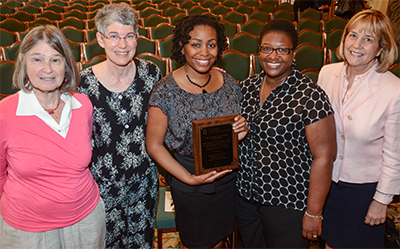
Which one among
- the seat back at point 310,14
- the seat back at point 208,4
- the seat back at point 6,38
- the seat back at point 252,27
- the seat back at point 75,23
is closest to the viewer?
the seat back at point 6,38

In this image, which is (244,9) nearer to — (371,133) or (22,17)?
(22,17)

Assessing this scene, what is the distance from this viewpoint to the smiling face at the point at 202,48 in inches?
73.4

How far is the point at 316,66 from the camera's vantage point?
15.0ft

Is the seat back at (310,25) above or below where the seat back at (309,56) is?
above

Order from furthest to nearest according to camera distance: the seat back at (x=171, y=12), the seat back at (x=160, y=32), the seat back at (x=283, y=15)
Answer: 1. the seat back at (x=171, y=12)
2. the seat back at (x=283, y=15)
3. the seat back at (x=160, y=32)

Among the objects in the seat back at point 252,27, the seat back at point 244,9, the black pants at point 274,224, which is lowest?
the black pants at point 274,224

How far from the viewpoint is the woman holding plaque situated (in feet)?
6.18

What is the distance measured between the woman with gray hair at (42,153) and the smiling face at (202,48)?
643mm

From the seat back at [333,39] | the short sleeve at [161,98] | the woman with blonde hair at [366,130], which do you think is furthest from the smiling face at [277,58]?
the seat back at [333,39]

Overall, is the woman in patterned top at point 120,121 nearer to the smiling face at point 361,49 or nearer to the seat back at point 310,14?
the smiling face at point 361,49

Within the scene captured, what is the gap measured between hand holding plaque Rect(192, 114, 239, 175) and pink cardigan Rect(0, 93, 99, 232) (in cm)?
60

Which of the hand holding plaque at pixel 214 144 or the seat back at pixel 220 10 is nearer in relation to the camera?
the hand holding plaque at pixel 214 144

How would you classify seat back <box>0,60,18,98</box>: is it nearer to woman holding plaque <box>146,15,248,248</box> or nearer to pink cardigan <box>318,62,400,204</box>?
woman holding plaque <box>146,15,248,248</box>

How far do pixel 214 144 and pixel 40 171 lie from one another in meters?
0.90
